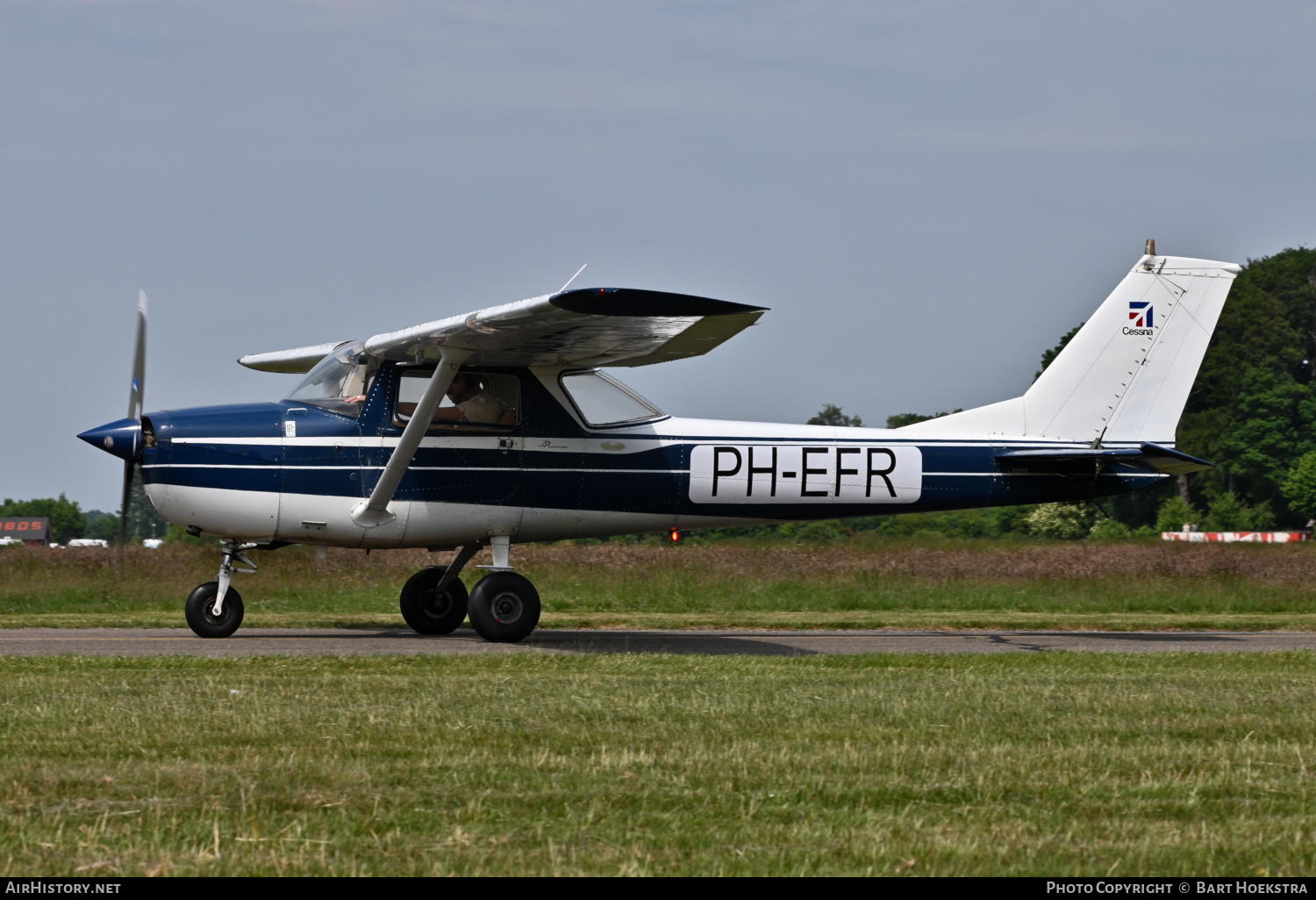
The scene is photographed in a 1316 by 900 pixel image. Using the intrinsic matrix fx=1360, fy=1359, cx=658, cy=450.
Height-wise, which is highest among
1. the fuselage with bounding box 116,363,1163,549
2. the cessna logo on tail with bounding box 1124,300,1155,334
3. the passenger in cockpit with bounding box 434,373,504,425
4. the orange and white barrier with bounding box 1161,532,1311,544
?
the cessna logo on tail with bounding box 1124,300,1155,334

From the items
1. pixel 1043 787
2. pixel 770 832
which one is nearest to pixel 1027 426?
pixel 1043 787

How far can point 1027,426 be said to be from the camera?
1427 cm

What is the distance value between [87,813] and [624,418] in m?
8.88

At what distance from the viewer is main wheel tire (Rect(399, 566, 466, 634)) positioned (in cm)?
1397

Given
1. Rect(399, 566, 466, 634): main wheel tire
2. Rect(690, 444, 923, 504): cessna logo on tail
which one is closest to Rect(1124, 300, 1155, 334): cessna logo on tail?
Rect(690, 444, 923, 504): cessna logo on tail

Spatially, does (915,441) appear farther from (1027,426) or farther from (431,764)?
(431,764)

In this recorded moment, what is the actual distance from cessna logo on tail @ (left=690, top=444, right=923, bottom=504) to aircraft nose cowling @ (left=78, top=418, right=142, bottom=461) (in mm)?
5157

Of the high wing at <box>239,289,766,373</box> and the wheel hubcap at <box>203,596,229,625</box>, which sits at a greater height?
the high wing at <box>239,289,766,373</box>

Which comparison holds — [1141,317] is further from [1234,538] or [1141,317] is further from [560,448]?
[1234,538]

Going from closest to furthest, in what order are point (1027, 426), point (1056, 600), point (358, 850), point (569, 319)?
point (358, 850), point (569, 319), point (1027, 426), point (1056, 600)

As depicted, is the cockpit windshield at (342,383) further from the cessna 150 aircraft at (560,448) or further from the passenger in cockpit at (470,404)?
the passenger in cockpit at (470,404)

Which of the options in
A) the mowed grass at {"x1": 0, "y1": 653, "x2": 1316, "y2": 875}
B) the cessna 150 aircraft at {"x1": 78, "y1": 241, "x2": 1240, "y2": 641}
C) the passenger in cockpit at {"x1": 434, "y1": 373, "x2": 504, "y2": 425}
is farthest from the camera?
the passenger in cockpit at {"x1": 434, "y1": 373, "x2": 504, "y2": 425}

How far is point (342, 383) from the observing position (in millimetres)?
12859

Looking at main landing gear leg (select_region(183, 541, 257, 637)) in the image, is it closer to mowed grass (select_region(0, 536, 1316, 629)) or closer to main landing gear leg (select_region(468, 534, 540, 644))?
main landing gear leg (select_region(468, 534, 540, 644))
